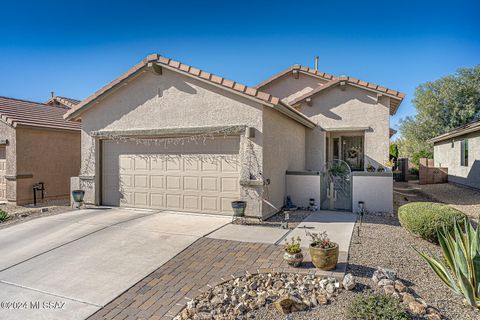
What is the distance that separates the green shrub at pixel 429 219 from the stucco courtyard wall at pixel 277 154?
3.76 m

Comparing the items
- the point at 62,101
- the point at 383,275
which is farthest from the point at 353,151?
the point at 62,101

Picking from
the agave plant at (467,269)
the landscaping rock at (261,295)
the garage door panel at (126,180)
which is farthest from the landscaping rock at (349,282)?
the garage door panel at (126,180)

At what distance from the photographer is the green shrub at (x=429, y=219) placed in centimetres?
634

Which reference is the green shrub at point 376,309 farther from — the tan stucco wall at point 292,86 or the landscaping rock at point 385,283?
the tan stucco wall at point 292,86

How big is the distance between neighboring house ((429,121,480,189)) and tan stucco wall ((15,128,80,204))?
2092cm

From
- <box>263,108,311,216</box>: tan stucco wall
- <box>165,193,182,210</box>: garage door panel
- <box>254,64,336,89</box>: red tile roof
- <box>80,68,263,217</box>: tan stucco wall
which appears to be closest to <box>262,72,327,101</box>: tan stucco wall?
<box>254,64,336,89</box>: red tile roof

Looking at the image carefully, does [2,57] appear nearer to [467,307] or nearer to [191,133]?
[191,133]

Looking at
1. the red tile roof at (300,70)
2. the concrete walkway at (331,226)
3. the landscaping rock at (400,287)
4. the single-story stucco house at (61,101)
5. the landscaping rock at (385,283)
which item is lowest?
the landscaping rock at (400,287)

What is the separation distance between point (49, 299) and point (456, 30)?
64.3 feet

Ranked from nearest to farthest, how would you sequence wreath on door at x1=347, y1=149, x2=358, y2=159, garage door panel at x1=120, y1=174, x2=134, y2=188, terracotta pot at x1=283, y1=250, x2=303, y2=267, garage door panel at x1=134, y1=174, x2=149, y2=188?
terracotta pot at x1=283, y1=250, x2=303, y2=267 → garage door panel at x1=134, y1=174, x2=149, y2=188 → garage door panel at x1=120, y1=174, x2=134, y2=188 → wreath on door at x1=347, y1=149, x2=358, y2=159

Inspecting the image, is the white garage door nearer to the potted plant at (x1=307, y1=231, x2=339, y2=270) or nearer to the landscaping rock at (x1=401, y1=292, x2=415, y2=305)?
the potted plant at (x1=307, y1=231, x2=339, y2=270)

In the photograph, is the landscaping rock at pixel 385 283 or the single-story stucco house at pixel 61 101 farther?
the single-story stucco house at pixel 61 101

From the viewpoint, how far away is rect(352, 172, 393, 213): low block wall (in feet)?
32.3

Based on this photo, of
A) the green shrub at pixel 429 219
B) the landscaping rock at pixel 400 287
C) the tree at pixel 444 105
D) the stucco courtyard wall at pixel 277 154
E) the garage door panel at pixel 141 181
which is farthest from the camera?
the tree at pixel 444 105
